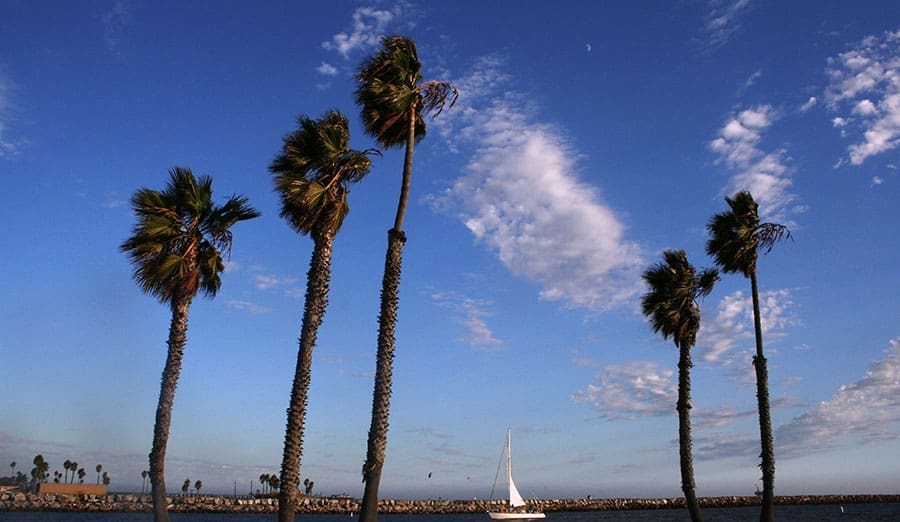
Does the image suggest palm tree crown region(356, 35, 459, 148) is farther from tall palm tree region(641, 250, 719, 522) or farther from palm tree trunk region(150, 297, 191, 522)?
tall palm tree region(641, 250, 719, 522)

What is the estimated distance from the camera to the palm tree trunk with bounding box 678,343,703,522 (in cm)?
2930

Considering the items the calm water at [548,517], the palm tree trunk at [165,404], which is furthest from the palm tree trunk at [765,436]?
the calm water at [548,517]

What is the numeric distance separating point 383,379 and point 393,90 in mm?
8661

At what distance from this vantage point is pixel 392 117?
2155cm

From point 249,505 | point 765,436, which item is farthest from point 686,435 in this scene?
point 249,505

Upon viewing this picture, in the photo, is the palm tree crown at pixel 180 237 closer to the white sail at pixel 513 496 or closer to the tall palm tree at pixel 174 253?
the tall palm tree at pixel 174 253

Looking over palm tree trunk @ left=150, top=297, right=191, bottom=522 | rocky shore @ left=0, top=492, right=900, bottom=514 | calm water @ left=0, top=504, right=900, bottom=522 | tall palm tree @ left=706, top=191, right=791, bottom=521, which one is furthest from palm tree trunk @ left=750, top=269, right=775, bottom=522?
rocky shore @ left=0, top=492, right=900, bottom=514

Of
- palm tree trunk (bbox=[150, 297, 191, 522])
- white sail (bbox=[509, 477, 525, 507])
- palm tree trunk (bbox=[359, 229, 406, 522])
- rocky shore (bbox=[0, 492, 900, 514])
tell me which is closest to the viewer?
palm tree trunk (bbox=[359, 229, 406, 522])

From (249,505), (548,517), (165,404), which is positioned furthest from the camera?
(249,505)

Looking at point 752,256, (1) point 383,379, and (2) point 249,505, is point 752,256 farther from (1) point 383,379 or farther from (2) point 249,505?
(2) point 249,505

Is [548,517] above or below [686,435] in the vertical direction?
below

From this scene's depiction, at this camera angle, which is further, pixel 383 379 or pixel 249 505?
pixel 249 505

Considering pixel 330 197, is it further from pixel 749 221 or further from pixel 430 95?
pixel 749 221

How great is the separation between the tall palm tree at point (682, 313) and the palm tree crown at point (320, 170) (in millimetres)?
17111
